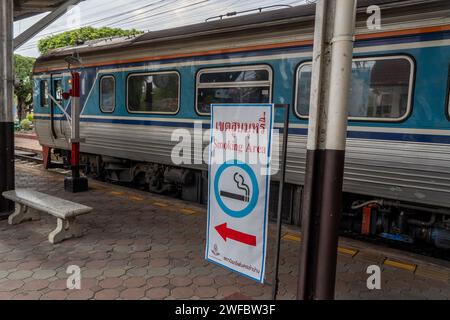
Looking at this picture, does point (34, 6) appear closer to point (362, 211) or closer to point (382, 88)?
point (382, 88)

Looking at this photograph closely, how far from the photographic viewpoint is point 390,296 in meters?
3.64

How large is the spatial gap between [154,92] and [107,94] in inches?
63.8

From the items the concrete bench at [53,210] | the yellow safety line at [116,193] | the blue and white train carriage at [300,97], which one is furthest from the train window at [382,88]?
the yellow safety line at [116,193]

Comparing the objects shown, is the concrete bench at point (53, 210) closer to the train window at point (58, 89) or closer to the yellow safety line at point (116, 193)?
the yellow safety line at point (116, 193)

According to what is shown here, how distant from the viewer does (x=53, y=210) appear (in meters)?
4.81

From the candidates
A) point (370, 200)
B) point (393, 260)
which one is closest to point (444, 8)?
point (370, 200)

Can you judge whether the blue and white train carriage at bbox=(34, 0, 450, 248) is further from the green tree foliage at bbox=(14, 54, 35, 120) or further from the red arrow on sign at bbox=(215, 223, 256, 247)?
the green tree foliage at bbox=(14, 54, 35, 120)

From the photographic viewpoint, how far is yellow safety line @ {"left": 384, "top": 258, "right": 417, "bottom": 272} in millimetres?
4254

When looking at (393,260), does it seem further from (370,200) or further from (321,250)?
(321,250)

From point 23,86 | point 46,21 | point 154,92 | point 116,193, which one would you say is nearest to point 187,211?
point 116,193

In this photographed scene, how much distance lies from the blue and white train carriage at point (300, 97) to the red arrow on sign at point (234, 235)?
88.4 inches

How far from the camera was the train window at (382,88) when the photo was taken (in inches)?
170

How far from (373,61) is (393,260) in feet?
7.91

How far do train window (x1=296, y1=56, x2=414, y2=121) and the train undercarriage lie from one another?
1.14 meters
